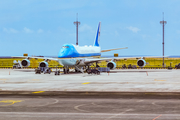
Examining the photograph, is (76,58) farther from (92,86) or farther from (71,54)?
(92,86)

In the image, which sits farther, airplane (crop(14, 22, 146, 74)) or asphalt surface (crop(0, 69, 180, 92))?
airplane (crop(14, 22, 146, 74))

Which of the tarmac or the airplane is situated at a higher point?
the airplane

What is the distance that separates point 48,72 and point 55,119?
43962 millimetres

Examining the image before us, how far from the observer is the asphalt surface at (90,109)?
48.3ft

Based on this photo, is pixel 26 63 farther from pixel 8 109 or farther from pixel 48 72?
pixel 8 109

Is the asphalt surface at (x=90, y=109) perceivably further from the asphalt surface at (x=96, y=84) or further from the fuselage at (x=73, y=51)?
the fuselage at (x=73, y=51)

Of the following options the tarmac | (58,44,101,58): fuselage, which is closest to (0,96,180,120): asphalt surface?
the tarmac

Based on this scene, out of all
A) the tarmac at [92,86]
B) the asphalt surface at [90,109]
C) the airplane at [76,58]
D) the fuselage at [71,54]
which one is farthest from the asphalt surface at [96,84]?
the airplane at [76,58]

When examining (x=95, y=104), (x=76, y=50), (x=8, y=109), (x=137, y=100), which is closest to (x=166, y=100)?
(x=137, y=100)

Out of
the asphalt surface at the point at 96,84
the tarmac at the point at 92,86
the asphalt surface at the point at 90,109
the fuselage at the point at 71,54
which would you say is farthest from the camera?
the fuselage at the point at 71,54

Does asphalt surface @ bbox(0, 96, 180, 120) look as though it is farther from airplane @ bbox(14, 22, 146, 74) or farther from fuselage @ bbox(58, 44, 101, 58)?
fuselage @ bbox(58, 44, 101, 58)

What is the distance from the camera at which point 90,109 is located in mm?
16906

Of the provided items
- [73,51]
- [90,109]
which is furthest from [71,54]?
[90,109]

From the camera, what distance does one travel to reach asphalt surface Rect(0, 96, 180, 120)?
14.7 metres
